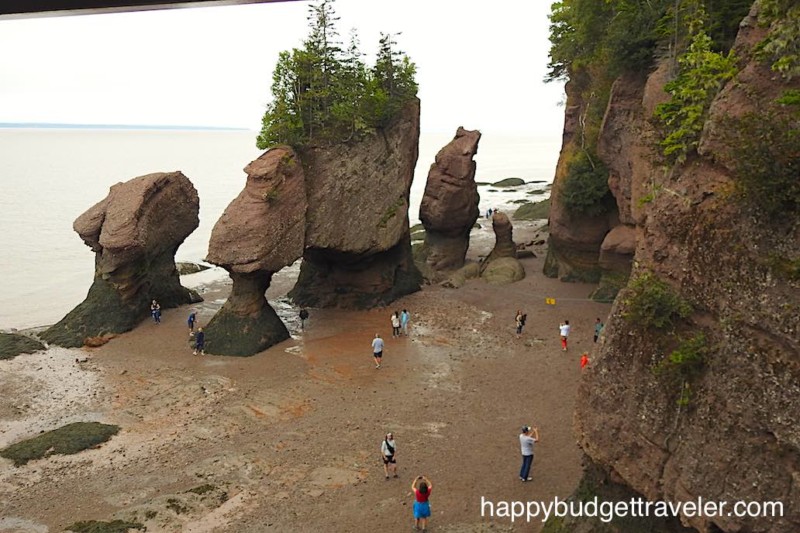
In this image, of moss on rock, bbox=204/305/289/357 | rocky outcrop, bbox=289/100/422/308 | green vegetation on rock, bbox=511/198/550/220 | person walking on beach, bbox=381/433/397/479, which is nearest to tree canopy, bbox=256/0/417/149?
rocky outcrop, bbox=289/100/422/308

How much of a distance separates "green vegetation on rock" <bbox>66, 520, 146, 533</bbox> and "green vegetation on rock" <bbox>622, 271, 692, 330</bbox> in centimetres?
1196

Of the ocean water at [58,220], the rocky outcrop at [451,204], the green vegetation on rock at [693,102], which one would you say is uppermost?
the green vegetation on rock at [693,102]

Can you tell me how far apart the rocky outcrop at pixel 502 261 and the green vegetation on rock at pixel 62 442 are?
912 inches

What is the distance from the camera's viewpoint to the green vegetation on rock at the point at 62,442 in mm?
18047

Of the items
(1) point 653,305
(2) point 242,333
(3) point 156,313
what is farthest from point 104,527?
(3) point 156,313

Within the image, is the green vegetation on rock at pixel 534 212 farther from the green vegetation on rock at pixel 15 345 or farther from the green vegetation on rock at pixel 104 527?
the green vegetation on rock at pixel 104 527

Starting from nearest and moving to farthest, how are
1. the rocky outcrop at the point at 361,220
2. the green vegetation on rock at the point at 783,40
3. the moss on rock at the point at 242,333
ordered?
the green vegetation on rock at the point at 783,40 < the moss on rock at the point at 242,333 < the rocky outcrop at the point at 361,220

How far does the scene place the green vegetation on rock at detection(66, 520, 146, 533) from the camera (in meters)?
13.7

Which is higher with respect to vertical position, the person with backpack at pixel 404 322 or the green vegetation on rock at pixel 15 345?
the person with backpack at pixel 404 322

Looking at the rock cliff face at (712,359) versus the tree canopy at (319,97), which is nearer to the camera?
the rock cliff face at (712,359)

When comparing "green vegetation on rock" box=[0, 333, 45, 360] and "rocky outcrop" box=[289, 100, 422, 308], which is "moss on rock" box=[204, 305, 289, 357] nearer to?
"rocky outcrop" box=[289, 100, 422, 308]

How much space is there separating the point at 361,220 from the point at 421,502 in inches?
755

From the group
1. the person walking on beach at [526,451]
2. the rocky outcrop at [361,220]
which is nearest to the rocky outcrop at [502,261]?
the rocky outcrop at [361,220]

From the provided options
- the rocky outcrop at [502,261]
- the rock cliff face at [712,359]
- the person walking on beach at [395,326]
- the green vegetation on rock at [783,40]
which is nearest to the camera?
the rock cliff face at [712,359]
